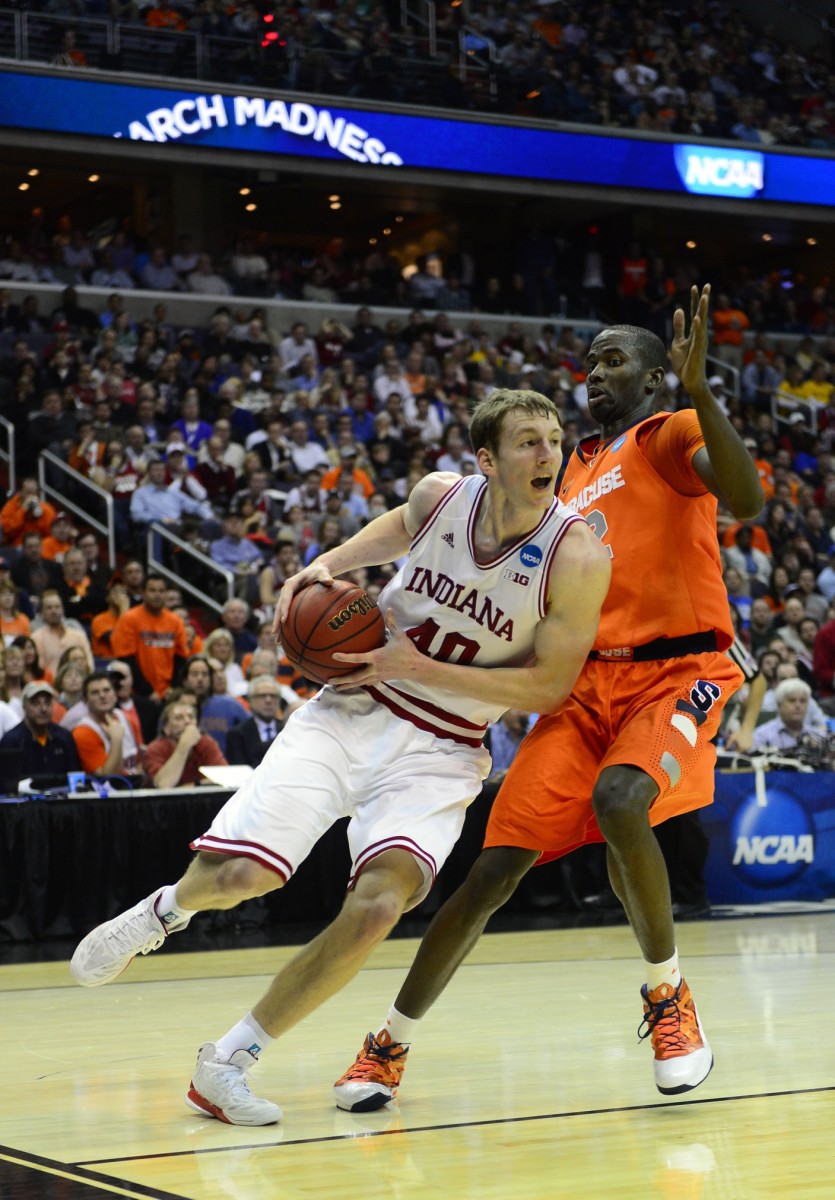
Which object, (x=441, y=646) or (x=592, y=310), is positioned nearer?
(x=441, y=646)

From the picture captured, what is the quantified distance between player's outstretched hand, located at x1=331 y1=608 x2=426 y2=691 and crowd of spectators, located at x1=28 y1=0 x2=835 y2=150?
15669mm

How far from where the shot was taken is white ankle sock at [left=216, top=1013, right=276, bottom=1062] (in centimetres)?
434

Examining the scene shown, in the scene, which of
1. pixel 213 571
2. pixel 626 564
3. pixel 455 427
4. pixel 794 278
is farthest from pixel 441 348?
pixel 626 564

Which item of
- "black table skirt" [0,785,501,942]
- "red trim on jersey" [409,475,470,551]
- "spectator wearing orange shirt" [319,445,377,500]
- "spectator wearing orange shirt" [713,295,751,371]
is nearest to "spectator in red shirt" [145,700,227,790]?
Result: "black table skirt" [0,785,501,942]

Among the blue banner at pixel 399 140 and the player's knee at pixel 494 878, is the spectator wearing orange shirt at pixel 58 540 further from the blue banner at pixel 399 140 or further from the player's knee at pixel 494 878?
the player's knee at pixel 494 878

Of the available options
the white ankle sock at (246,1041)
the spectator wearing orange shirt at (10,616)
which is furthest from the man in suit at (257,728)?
the white ankle sock at (246,1041)

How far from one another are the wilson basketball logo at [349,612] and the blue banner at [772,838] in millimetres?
6766

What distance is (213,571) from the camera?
14.0m

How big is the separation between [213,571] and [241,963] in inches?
233

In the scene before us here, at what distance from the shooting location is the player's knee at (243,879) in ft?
14.1

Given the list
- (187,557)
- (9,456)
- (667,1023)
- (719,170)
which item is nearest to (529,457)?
(667,1023)

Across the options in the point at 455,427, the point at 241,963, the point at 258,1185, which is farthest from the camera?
the point at 455,427

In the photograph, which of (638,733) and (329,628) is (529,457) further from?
(638,733)

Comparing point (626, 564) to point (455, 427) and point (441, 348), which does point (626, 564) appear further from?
point (441, 348)
